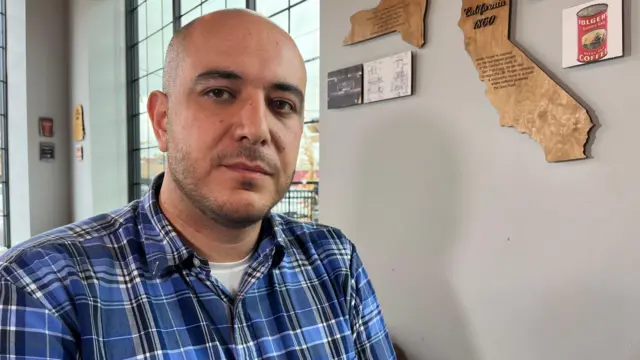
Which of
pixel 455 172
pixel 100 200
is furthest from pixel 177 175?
pixel 100 200

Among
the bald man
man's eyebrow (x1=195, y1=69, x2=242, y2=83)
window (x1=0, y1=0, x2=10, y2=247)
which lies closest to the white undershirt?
the bald man

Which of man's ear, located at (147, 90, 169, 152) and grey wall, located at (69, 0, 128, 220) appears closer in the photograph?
man's ear, located at (147, 90, 169, 152)

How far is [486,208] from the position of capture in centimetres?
116

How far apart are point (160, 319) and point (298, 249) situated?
343mm

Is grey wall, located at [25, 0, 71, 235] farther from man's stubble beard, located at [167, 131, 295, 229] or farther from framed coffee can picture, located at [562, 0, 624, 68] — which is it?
framed coffee can picture, located at [562, 0, 624, 68]

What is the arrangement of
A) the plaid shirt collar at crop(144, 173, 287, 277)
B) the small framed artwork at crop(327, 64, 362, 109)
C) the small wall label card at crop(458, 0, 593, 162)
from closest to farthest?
1. the plaid shirt collar at crop(144, 173, 287, 277)
2. the small wall label card at crop(458, 0, 593, 162)
3. the small framed artwork at crop(327, 64, 362, 109)

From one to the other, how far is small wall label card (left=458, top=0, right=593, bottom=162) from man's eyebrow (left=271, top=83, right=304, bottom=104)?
20.2 inches

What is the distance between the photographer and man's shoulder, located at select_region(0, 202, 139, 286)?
669 millimetres

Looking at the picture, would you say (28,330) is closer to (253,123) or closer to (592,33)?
(253,123)

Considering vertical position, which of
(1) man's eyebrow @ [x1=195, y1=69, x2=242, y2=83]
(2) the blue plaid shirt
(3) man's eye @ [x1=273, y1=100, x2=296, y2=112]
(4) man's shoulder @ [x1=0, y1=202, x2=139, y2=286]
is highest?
(1) man's eyebrow @ [x1=195, y1=69, x2=242, y2=83]

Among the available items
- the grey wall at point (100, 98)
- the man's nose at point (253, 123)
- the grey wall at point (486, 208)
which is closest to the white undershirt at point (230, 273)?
the man's nose at point (253, 123)

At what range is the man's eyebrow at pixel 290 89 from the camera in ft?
2.84

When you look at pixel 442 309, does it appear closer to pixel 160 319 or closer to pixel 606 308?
pixel 606 308

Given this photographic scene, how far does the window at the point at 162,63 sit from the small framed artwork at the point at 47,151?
2.34ft
